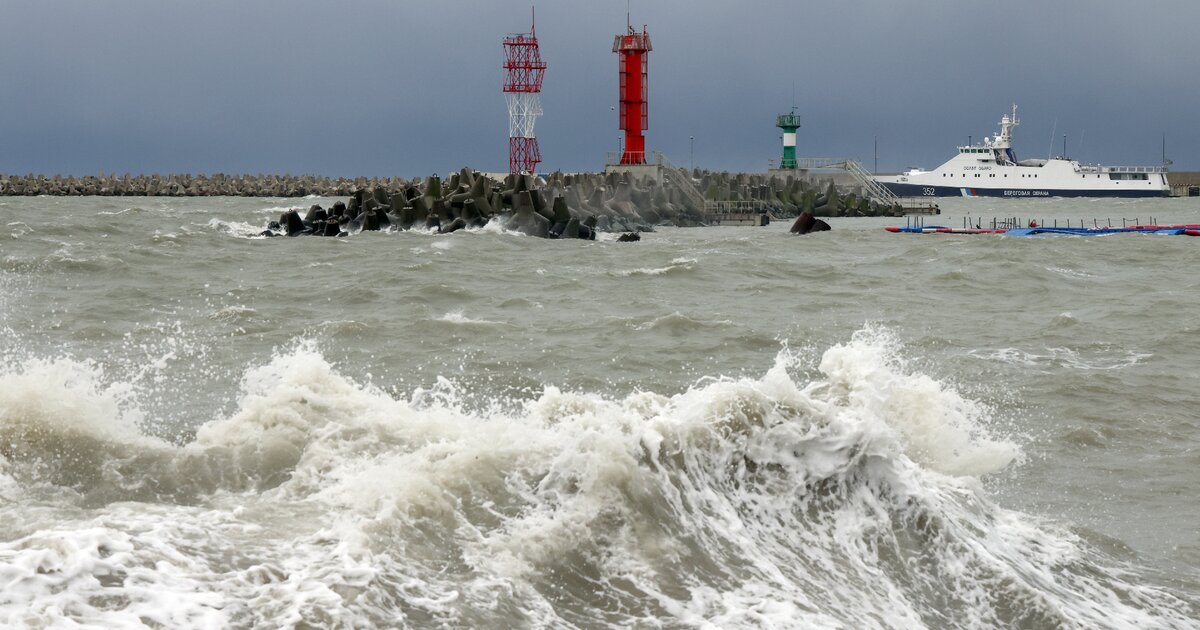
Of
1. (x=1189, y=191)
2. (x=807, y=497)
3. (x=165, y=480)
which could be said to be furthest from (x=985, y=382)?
(x=1189, y=191)

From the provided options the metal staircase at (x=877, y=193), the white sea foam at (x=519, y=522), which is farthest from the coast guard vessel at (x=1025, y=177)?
the white sea foam at (x=519, y=522)

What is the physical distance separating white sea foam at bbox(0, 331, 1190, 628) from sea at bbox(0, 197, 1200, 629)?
0.02m

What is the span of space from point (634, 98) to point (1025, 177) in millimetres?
44297

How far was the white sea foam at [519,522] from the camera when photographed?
194 inches

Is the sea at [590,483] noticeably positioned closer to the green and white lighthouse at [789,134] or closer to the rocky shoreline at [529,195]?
the rocky shoreline at [529,195]

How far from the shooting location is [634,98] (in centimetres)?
4969

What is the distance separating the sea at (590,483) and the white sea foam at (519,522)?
18 millimetres

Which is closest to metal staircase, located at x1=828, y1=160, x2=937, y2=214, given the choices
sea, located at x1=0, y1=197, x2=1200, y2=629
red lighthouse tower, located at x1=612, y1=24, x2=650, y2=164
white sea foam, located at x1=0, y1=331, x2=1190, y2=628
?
red lighthouse tower, located at x1=612, y1=24, x2=650, y2=164

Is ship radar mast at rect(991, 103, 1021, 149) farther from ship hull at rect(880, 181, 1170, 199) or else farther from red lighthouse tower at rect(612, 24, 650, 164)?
red lighthouse tower at rect(612, 24, 650, 164)

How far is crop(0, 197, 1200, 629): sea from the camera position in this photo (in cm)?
510

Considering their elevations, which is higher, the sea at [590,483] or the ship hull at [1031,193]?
the ship hull at [1031,193]

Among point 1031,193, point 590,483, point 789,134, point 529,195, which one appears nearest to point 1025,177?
point 1031,193

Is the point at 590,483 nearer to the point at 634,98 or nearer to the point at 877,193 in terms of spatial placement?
the point at 634,98

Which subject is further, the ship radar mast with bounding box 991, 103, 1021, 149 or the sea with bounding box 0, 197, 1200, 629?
the ship radar mast with bounding box 991, 103, 1021, 149
